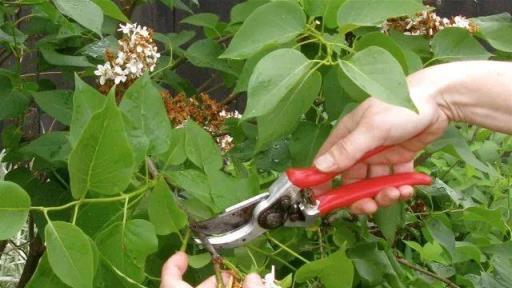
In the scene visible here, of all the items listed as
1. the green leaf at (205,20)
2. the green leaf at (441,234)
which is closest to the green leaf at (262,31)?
the green leaf at (205,20)

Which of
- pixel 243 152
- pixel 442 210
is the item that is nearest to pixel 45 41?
pixel 243 152

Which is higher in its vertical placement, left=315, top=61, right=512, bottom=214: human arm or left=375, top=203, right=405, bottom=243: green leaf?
left=315, top=61, right=512, bottom=214: human arm

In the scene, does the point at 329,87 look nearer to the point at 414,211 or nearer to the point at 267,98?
the point at 267,98

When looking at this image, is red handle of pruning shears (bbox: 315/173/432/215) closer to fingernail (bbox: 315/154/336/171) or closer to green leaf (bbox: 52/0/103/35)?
fingernail (bbox: 315/154/336/171)

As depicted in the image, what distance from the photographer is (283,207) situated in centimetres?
102

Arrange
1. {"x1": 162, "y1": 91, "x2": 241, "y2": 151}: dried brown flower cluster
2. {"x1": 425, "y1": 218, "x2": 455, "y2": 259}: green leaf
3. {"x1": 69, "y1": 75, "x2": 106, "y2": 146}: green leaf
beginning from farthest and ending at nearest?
1. {"x1": 425, "y1": 218, "x2": 455, "y2": 259}: green leaf
2. {"x1": 162, "y1": 91, "x2": 241, "y2": 151}: dried brown flower cluster
3. {"x1": 69, "y1": 75, "x2": 106, "y2": 146}: green leaf

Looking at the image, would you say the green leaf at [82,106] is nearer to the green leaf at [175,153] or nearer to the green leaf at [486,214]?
the green leaf at [175,153]

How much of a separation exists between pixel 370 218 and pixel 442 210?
0.14 meters

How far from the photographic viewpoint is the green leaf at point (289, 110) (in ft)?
3.05

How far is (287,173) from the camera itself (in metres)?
1.01

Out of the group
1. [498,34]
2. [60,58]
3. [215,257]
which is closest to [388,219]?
[498,34]

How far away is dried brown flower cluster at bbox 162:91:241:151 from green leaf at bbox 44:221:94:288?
409 mm

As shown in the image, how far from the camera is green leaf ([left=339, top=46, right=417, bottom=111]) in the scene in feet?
2.65

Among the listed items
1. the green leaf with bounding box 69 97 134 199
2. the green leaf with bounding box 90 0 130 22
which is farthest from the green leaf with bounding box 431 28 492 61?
the green leaf with bounding box 69 97 134 199
